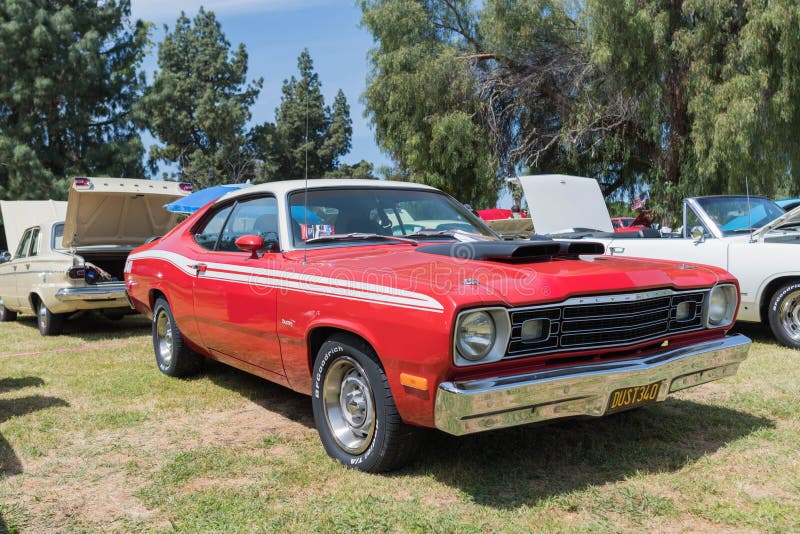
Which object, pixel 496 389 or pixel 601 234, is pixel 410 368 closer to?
pixel 496 389

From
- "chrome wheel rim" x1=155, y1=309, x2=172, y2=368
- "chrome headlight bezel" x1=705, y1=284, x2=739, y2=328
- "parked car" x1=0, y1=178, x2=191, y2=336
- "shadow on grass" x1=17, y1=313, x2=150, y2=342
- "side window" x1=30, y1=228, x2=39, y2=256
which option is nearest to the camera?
"chrome headlight bezel" x1=705, y1=284, x2=739, y2=328

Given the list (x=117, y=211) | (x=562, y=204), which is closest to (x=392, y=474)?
(x=562, y=204)

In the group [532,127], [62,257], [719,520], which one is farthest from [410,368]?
[532,127]

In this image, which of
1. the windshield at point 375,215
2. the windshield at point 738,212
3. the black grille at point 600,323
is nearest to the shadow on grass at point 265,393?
the windshield at point 375,215

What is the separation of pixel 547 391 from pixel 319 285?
137 cm

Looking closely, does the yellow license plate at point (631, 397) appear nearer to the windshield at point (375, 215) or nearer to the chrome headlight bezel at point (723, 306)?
the chrome headlight bezel at point (723, 306)

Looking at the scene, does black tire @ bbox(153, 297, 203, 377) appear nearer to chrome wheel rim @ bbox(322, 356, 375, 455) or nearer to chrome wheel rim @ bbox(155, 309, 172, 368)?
chrome wheel rim @ bbox(155, 309, 172, 368)

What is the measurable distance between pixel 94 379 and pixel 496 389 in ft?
14.7

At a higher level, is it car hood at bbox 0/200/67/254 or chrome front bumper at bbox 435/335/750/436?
car hood at bbox 0/200/67/254

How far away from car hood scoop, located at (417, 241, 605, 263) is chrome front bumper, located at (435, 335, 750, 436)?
29.7 inches

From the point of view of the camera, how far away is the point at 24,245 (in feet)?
32.5

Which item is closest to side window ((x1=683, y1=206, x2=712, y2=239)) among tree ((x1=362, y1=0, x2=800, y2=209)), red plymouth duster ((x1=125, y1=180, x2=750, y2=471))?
red plymouth duster ((x1=125, y1=180, x2=750, y2=471))

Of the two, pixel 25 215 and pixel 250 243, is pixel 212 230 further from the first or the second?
pixel 25 215

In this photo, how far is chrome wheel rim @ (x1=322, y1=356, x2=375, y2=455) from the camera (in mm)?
3633
